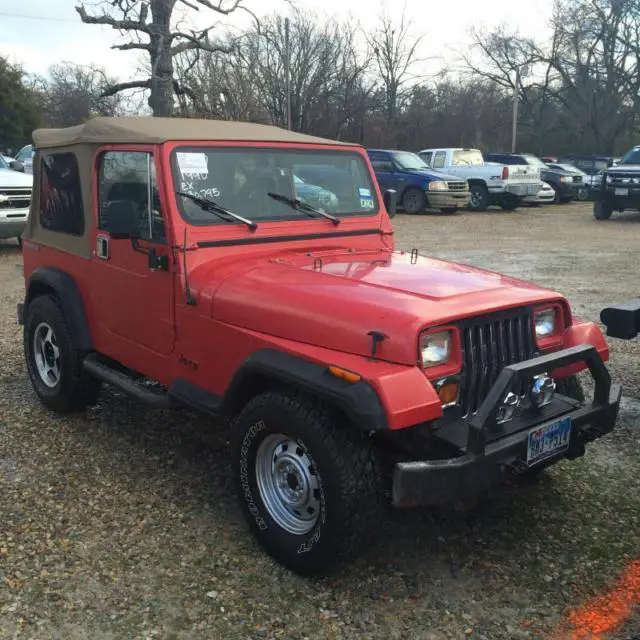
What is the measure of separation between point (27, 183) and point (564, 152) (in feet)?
138

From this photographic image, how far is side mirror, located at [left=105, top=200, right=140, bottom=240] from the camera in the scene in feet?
11.7

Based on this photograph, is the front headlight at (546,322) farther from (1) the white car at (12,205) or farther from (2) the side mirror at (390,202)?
(1) the white car at (12,205)

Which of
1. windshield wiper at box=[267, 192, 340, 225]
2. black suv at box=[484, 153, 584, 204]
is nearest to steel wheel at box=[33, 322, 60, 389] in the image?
windshield wiper at box=[267, 192, 340, 225]

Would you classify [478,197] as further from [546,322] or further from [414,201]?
[546,322]

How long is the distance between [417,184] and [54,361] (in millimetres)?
14898

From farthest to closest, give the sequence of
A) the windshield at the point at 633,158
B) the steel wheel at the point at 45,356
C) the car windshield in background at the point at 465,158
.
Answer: the car windshield in background at the point at 465,158
the windshield at the point at 633,158
the steel wheel at the point at 45,356

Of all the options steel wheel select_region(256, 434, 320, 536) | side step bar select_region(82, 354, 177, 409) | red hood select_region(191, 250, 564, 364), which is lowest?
steel wheel select_region(256, 434, 320, 536)

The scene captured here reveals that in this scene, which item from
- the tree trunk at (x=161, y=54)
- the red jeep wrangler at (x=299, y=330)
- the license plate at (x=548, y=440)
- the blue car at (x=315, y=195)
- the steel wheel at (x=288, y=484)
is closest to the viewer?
the red jeep wrangler at (x=299, y=330)

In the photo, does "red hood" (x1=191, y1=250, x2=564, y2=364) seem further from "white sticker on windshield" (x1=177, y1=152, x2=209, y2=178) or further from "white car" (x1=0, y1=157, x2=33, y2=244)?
"white car" (x1=0, y1=157, x2=33, y2=244)

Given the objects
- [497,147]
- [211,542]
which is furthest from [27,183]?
[497,147]

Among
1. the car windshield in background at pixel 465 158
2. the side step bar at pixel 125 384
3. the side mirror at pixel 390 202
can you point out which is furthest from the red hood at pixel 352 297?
the car windshield in background at pixel 465 158

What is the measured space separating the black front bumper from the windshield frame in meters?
1.69

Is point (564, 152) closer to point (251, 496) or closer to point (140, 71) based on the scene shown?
point (140, 71)

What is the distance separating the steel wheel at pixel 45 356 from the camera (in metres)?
4.81
